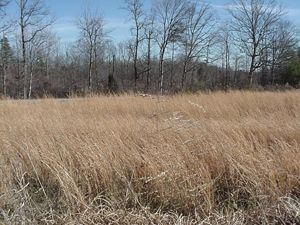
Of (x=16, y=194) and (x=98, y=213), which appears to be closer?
(x=98, y=213)

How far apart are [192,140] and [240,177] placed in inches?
39.9

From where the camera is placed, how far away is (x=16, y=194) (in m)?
3.49

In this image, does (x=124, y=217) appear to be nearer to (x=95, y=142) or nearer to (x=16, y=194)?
(x=16, y=194)

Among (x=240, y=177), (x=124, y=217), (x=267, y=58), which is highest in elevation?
(x=267, y=58)

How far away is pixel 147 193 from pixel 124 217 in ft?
1.70

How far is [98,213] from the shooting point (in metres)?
3.08

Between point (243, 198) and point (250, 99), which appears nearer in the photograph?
point (243, 198)

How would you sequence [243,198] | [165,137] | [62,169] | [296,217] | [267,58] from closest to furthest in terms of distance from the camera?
[296,217] → [243,198] → [62,169] → [165,137] → [267,58]

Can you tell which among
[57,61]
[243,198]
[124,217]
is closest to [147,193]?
[124,217]

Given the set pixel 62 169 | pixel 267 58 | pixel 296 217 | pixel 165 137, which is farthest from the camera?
pixel 267 58

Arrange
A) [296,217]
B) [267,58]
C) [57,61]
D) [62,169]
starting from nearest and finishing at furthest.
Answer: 1. [296,217]
2. [62,169]
3. [267,58]
4. [57,61]

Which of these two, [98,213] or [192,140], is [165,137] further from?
[98,213]

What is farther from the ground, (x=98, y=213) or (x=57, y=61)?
(x=57, y=61)

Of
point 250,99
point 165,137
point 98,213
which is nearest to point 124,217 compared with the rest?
point 98,213
